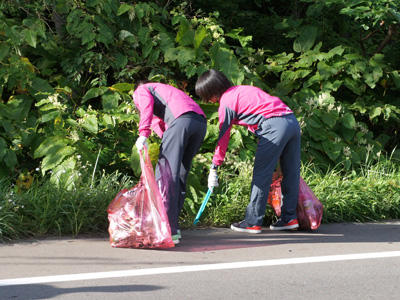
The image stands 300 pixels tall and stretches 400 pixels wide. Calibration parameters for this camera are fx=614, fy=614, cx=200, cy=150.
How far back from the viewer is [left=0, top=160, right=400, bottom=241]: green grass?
5215 mm

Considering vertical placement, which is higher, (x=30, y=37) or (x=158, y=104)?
(x=30, y=37)

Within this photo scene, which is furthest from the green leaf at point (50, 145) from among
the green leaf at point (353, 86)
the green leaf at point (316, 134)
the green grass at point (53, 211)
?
the green leaf at point (353, 86)

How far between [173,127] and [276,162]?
40.8 inches

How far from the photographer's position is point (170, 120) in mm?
4910

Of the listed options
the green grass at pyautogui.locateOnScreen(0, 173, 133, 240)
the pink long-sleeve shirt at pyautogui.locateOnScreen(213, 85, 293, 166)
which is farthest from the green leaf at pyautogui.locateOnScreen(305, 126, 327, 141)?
the green grass at pyautogui.locateOnScreen(0, 173, 133, 240)

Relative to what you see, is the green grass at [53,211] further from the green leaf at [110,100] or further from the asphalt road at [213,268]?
the green leaf at [110,100]

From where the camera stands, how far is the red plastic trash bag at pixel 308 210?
560cm

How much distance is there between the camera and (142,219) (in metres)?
4.73

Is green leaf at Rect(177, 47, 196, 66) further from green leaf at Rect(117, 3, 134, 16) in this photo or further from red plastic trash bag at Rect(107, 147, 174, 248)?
red plastic trash bag at Rect(107, 147, 174, 248)

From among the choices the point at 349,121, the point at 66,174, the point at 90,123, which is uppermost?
the point at 90,123

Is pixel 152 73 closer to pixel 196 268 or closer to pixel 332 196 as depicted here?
pixel 332 196

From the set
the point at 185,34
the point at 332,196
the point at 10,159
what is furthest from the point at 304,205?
the point at 10,159

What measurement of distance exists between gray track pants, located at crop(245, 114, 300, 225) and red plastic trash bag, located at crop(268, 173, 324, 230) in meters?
0.11

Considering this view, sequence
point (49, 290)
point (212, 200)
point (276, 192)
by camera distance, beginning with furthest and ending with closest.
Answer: point (212, 200), point (276, 192), point (49, 290)
